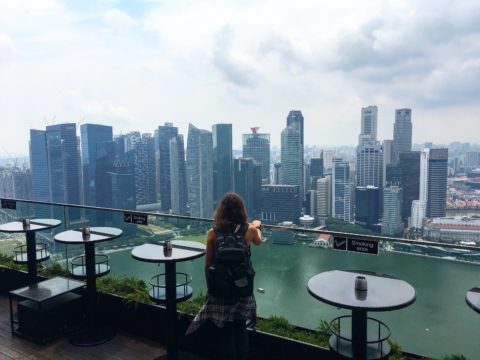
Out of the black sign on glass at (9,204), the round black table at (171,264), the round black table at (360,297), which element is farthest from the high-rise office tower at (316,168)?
the round black table at (360,297)

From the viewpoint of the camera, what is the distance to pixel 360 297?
1945 millimetres

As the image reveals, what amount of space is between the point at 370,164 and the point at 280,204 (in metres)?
29.9

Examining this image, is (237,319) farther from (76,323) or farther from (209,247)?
(76,323)

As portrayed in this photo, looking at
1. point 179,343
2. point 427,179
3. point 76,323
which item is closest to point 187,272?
point 179,343

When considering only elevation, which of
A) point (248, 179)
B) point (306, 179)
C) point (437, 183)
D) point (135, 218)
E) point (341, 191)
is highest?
point (135, 218)

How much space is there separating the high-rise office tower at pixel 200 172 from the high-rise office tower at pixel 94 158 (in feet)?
44.9

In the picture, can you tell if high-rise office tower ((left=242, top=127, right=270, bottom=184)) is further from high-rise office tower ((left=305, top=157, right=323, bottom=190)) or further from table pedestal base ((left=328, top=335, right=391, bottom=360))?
table pedestal base ((left=328, top=335, right=391, bottom=360))

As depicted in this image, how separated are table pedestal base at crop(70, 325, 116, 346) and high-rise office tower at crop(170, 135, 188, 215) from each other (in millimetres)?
56016

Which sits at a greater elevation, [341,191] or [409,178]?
[409,178]

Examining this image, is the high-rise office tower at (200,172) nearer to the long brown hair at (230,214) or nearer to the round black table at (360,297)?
the long brown hair at (230,214)

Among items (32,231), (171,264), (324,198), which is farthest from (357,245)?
(324,198)

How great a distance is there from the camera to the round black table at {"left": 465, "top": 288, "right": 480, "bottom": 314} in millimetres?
1764

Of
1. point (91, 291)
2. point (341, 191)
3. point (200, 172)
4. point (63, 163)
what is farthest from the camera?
point (200, 172)

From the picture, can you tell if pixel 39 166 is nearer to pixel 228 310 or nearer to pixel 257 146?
pixel 257 146
